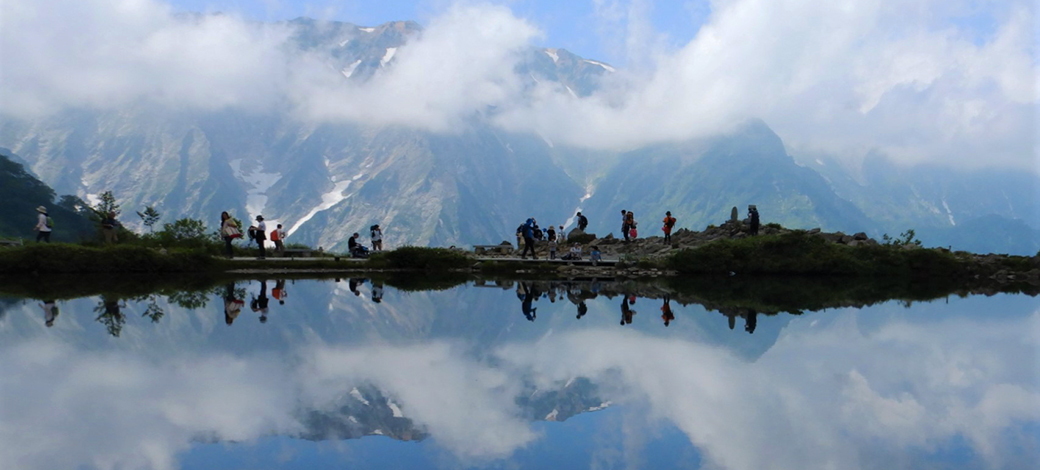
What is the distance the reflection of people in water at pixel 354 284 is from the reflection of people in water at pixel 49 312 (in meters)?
8.00

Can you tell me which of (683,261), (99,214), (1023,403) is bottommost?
(1023,403)

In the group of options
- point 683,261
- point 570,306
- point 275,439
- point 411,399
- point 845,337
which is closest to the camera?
point 275,439

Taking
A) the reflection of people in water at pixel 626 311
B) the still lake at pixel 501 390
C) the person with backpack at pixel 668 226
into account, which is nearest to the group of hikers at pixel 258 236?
the still lake at pixel 501 390

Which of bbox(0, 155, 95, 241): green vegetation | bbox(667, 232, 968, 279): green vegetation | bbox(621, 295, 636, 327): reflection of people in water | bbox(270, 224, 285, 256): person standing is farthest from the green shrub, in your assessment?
bbox(0, 155, 95, 241): green vegetation

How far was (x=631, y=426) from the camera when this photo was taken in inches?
349

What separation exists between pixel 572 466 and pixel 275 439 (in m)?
3.09

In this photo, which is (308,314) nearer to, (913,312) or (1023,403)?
(1023,403)

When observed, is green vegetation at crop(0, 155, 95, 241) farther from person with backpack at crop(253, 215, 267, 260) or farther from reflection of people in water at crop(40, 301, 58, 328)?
reflection of people in water at crop(40, 301, 58, 328)

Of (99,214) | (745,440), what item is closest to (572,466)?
(745,440)

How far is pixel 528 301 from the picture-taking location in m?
22.6

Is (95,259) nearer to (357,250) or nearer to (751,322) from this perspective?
(357,250)

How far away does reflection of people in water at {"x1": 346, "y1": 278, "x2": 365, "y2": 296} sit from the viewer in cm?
2450

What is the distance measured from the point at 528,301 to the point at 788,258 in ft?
53.3

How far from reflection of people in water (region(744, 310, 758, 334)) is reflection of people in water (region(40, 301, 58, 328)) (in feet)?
46.3
